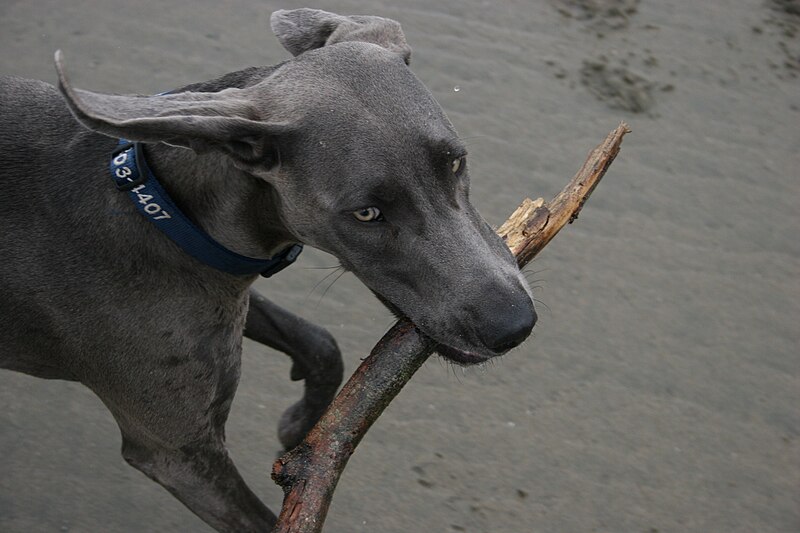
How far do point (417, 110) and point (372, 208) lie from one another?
271 millimetres

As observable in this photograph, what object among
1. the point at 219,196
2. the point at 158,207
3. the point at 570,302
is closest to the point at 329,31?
the point at 219,196

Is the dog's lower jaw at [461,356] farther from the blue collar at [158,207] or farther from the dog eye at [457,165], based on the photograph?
the blue collar at [158,207]

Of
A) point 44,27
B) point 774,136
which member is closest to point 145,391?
point 44,27

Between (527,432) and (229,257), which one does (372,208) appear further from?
(527,432)

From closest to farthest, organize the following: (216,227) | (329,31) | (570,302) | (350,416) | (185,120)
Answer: (185,120)
(350,416)
(216,227)
(329,31)
(570,302)

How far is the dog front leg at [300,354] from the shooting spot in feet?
11.5

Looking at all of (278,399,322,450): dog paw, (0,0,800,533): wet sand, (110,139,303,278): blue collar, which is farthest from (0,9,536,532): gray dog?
(0,0,800,533): wet sand

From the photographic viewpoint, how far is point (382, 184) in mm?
2461

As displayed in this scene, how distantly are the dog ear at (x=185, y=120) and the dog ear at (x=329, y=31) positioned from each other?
15.9 inches

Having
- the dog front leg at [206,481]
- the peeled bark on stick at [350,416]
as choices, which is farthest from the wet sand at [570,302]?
the peeled bark on stick at [350,416]

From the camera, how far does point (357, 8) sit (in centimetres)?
A: 612

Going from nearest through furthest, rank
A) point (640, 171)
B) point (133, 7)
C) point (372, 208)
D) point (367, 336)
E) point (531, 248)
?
point (372, 208) < point (531, 248) < point (367, 336) < point (640, 171) < point (133, 7)

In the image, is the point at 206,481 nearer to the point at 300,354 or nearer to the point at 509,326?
the point at 300,354

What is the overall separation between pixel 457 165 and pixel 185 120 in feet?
2.33
